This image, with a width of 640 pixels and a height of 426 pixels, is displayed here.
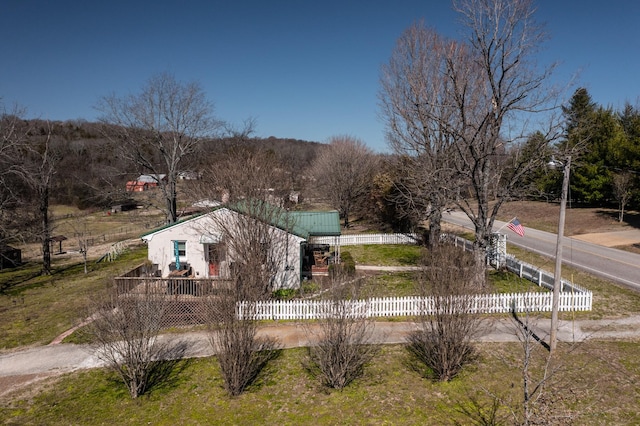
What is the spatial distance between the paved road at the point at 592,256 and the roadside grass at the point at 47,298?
63.5ft

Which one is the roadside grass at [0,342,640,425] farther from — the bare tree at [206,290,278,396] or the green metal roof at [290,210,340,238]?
the green metal roof at [290,210,340,238]

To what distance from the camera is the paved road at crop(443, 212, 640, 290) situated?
18.8 m

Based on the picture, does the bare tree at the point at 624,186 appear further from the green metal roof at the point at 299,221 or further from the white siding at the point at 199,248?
the white siding at the point at 199,248

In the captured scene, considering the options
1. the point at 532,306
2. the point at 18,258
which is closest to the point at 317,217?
the point at 532,306

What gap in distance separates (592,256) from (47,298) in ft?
97.1

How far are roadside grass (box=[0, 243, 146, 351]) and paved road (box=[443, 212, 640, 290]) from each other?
19367 millimetres

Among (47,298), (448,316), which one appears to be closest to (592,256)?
(448,316)

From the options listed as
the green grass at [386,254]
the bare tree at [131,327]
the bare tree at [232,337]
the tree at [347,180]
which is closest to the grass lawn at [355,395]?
the bare tree at [232,337]

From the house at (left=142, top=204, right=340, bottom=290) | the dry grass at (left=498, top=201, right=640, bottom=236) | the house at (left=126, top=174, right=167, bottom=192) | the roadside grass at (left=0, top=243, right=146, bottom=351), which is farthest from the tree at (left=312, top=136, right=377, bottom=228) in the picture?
the house at (left=142, top=204, right=340, bottom=290)

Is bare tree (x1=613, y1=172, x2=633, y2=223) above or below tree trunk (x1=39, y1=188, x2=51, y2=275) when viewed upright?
above

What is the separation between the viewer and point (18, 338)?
1302 cm

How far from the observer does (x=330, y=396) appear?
902cm

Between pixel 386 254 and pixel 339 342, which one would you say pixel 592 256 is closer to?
pixel 386 254

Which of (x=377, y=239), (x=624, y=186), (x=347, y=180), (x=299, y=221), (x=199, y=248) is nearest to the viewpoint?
(x=199, y=248)
